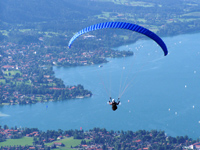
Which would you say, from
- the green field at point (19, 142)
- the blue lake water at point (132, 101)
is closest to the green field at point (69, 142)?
the green field at point (19, 142)

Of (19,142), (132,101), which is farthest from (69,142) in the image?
(132,101)

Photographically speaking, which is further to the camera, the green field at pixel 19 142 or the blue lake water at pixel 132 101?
the blue lake water at pixel 132 101

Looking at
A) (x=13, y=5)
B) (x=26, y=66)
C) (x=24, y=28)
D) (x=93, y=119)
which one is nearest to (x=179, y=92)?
(x=93, y=119)

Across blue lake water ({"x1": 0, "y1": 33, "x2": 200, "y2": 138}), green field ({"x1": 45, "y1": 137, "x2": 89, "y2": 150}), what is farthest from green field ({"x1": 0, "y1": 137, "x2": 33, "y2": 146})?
blue lake water ({"x1": 0, "y1": 33, "x2": 200, "y2": 138})

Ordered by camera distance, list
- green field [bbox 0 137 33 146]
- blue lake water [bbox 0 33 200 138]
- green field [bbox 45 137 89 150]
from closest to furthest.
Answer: green field [bbox 45 137 89 150]
green field [bbox 0 137 33 146]
blue lake water [bbox 0 33 200 138]

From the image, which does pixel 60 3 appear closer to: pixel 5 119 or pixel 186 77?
pixel 186 77

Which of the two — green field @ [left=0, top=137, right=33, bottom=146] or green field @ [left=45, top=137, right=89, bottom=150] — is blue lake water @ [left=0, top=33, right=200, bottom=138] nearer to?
green field @ [left=45, top=137, right=89, bottom=150]

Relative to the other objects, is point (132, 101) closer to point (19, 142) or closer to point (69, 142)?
point (69, 142)

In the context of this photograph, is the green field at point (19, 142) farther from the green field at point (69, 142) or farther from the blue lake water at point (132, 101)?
the blue lake water at point (132, 101)
